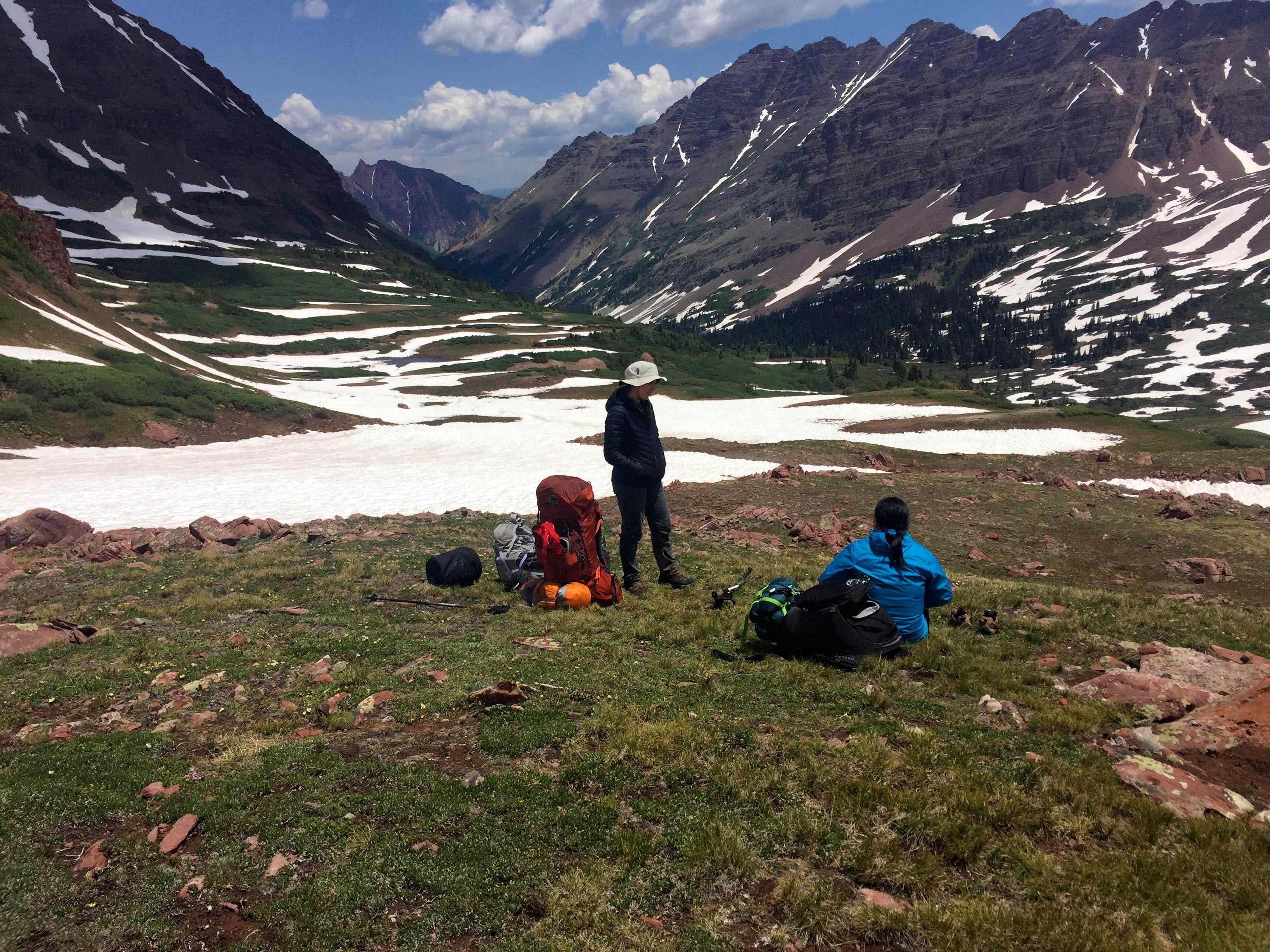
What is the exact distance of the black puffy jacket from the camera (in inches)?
501

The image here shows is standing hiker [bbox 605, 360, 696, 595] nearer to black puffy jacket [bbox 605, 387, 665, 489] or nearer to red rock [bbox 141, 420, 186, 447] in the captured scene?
black puffy jacket [bbox 605, 387, 665, 489]

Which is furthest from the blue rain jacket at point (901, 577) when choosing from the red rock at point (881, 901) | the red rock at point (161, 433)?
the red rock at point (161, 433)

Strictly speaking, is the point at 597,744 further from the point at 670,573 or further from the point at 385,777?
the point at 670,573

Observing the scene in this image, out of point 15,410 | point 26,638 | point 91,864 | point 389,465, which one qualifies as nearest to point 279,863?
point 91,864

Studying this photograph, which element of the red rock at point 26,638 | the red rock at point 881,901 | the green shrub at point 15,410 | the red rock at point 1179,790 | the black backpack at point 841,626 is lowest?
the red rock at point 1179,790

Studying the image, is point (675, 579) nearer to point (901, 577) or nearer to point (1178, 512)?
point (901, 577)

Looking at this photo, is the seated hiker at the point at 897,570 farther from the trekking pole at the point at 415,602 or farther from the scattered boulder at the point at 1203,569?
the scattered boulder at the point at 1203,569

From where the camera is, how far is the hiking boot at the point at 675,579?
561 inches

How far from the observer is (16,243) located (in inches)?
1784

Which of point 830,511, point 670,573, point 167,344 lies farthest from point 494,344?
point 670,573

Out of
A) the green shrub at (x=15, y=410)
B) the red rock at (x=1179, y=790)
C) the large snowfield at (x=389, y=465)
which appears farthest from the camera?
the green shrub at (x=15, y=410)

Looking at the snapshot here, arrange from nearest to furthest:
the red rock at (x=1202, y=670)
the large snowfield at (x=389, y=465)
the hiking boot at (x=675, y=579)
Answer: the red rock at (x=1202, y=670)
the hiking boot at (x=675, y=579)
the large snowfield at (x=389, y=465)

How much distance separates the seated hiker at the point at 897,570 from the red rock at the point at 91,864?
28.5ft

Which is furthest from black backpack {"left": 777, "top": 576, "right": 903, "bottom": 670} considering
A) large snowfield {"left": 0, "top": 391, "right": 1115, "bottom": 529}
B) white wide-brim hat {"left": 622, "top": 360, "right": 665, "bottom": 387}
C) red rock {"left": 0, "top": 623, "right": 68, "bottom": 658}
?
large snowfield {"left": 0, "top": 391, "right": 1115, "bottom": 529}
